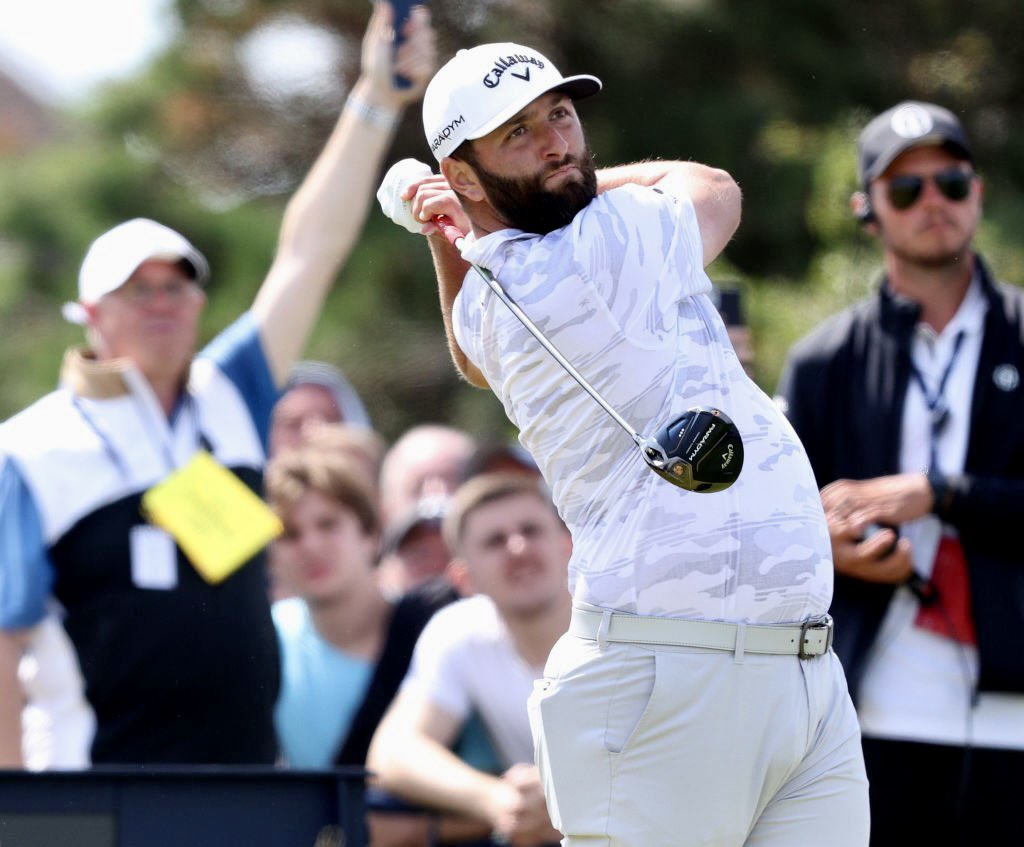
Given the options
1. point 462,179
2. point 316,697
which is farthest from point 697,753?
point 316,697

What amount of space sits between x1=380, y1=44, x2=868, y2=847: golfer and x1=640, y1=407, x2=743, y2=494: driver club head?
2.7 inches

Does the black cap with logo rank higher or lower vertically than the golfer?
higher

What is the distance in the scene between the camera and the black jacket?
175 inches

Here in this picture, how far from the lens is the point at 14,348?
12.0 metres

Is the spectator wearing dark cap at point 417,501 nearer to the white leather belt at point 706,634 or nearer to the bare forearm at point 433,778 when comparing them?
the bare forearm at point 433,778

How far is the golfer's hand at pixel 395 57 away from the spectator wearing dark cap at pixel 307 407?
243 cm

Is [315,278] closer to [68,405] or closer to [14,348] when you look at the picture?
[68,405]

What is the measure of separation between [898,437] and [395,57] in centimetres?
184

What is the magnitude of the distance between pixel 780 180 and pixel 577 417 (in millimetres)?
6465

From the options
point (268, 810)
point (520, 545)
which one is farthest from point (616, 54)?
point (268, 810)

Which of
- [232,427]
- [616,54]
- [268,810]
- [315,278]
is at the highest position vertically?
[616,54]

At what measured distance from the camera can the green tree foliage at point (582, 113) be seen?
9469 mm

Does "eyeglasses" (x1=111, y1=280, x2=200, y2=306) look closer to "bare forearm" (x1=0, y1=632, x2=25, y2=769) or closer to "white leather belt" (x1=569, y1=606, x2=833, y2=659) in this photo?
"bare forearm" (x1=0, y1=632, x2=25, y2=769)

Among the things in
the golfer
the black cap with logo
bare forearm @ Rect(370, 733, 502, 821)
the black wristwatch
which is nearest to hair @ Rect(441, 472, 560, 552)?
bare forearm @ Rect(370, 733, 502, 821)
